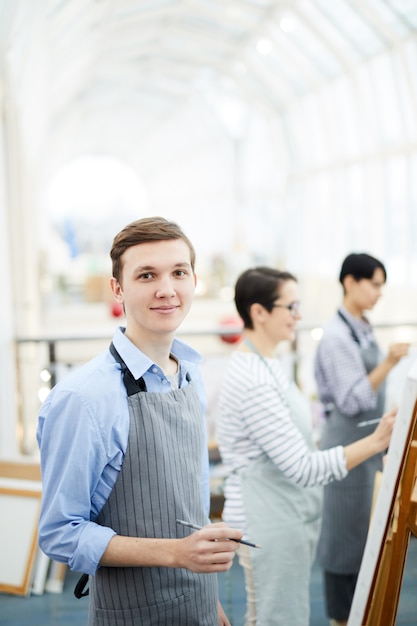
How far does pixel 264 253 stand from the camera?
19.0 meters

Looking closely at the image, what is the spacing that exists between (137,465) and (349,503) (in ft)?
5.20

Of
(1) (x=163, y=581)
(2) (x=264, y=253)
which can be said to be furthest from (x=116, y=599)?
(2) (x=264, y=253)

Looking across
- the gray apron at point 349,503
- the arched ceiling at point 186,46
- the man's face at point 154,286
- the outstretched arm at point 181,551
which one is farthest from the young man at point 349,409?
the arched ceiling at point 186,46

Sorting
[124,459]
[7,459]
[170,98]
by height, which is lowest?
[7,459]

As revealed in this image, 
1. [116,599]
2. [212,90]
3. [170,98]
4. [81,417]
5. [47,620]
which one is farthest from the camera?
[170,98]

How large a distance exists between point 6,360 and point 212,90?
15746 millimetres

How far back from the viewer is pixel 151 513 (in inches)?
55.2

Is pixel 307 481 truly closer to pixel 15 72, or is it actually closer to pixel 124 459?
pixel 124 459

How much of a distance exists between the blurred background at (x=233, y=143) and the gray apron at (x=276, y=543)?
1170 mm

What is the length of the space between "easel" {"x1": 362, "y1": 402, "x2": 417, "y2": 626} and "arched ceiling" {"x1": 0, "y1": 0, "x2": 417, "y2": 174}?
327 cm

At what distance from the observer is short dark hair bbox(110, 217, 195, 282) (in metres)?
1.44

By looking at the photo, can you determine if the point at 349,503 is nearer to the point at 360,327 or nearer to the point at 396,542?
the point at 360,327

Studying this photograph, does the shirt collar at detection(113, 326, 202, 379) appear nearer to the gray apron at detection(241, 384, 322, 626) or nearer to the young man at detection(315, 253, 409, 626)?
the gray apron at detection(241, 384, 322, 626)

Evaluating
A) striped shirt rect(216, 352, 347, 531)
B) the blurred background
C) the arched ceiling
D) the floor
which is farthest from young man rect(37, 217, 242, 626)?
the arched ceiling
